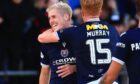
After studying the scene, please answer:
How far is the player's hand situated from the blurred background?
501 cm

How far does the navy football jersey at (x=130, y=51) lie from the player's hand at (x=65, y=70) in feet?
3.98

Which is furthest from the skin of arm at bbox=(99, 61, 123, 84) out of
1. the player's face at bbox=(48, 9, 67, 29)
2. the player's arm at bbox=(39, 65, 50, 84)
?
the player's arm at bbox=(39, 65, 50, 84)

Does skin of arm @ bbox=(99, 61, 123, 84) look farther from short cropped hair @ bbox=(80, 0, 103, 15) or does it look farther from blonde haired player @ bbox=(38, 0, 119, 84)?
short cropped hair @ bbox=(80, 0, 103, 15)

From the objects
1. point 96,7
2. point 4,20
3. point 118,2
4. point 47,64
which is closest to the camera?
point 96,7

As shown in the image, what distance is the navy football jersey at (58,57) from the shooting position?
25.4 ft

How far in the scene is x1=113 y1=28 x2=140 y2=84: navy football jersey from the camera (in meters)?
6.52

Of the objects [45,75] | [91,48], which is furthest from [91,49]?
[45,75]

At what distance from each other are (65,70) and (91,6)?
3.46 feet

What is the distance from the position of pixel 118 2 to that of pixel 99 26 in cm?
698

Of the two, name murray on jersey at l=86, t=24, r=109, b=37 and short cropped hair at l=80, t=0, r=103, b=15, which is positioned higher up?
short cropped hair at l=80, t=0, r=103, b=15

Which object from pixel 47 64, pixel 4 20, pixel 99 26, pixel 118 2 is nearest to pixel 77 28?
pixel 99 26

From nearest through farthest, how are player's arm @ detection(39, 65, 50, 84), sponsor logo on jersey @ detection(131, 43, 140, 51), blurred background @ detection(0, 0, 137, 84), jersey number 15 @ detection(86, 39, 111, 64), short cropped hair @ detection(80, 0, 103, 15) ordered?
sponsor logo on jersey @ detection(131, 43, 140, 51)
short cropped hair @ detection(80, 0, 103, 15)
jersey number 15 @ detection(86, 39, 111, 64)
player's arm @ detection(39, 65, 50, 84)
blurred background @ detection(0, 0, 137, 84)

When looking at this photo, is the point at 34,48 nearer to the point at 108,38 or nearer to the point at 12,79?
the point at 12,79

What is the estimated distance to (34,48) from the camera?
13.1m
